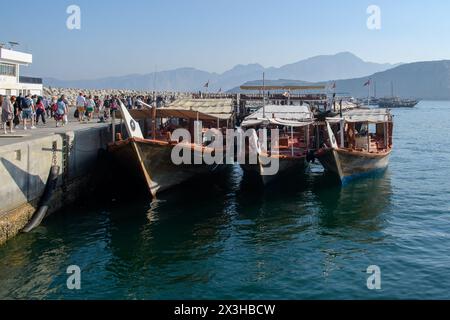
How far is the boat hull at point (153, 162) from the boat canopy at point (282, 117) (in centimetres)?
592

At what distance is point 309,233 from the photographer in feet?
63.8

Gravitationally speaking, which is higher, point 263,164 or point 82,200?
point 263,164

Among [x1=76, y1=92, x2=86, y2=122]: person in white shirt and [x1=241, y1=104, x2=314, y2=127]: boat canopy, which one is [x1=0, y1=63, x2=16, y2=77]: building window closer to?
[x1=76, y1=92, x2=86, y2=122]: person in white shirt

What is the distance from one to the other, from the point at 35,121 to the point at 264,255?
20.2 m

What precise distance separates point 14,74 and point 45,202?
31.3 m

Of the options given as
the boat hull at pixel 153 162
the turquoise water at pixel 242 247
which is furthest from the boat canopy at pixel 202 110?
the turquoise water at pixel 242 247

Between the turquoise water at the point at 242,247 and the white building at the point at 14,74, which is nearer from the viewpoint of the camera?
the turquoise water at the point at 242,247

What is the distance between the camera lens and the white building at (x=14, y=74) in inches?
1734

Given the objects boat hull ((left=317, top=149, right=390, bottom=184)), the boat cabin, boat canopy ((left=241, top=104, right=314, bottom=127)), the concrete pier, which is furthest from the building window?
boat hull ((left=317, top=149, right=390, bottom=184))

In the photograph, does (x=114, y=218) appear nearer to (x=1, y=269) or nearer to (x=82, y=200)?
(x=82, y=200)

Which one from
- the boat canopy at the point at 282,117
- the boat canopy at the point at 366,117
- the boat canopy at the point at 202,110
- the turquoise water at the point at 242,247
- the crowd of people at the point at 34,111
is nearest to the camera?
the turquoise water at the point at 242,247

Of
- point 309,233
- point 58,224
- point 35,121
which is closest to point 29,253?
point 58,224

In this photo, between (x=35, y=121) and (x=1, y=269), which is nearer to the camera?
(x=1, y=269)

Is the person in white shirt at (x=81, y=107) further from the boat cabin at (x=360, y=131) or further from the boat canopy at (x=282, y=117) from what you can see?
the boat cabin at (x=360, y=131)
